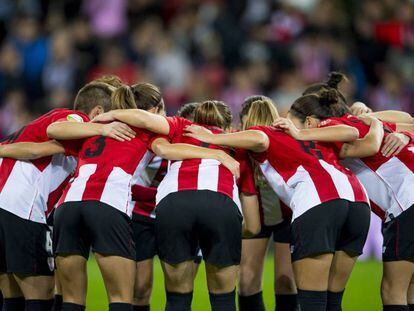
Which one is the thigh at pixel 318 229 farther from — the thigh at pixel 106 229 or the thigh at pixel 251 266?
the thigh at pixel 106 229

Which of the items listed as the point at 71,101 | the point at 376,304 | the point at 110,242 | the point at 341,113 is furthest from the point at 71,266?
the point at 71,101

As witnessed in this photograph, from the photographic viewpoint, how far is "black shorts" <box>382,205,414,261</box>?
19.9 feet

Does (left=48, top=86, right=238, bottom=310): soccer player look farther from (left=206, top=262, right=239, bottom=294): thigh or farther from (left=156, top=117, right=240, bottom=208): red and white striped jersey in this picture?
(left=206, top=262, right=239, bottom=294): thigh

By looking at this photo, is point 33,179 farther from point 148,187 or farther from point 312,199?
point 312,199

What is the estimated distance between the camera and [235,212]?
226 inches

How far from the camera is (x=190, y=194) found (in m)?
5.71

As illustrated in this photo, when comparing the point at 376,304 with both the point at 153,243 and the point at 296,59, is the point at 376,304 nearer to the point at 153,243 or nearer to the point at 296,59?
the point at 153,243

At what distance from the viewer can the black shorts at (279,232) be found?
22.2ft

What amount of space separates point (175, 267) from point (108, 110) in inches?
56.6

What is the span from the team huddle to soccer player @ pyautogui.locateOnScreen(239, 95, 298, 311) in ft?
0.12

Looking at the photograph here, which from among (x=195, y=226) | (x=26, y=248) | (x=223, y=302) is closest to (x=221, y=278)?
(x=223, y=302)

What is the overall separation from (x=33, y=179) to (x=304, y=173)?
1.96 m

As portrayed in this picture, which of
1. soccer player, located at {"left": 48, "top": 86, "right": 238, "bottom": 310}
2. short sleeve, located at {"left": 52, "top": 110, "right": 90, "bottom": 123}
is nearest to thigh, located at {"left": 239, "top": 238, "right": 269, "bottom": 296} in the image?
soccer player, located at {"left": 48, "top": 86, "right": 238, "bottom": 310}

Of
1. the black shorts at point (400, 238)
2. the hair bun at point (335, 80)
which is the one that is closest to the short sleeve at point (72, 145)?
the hair bun at point (335, 80)
